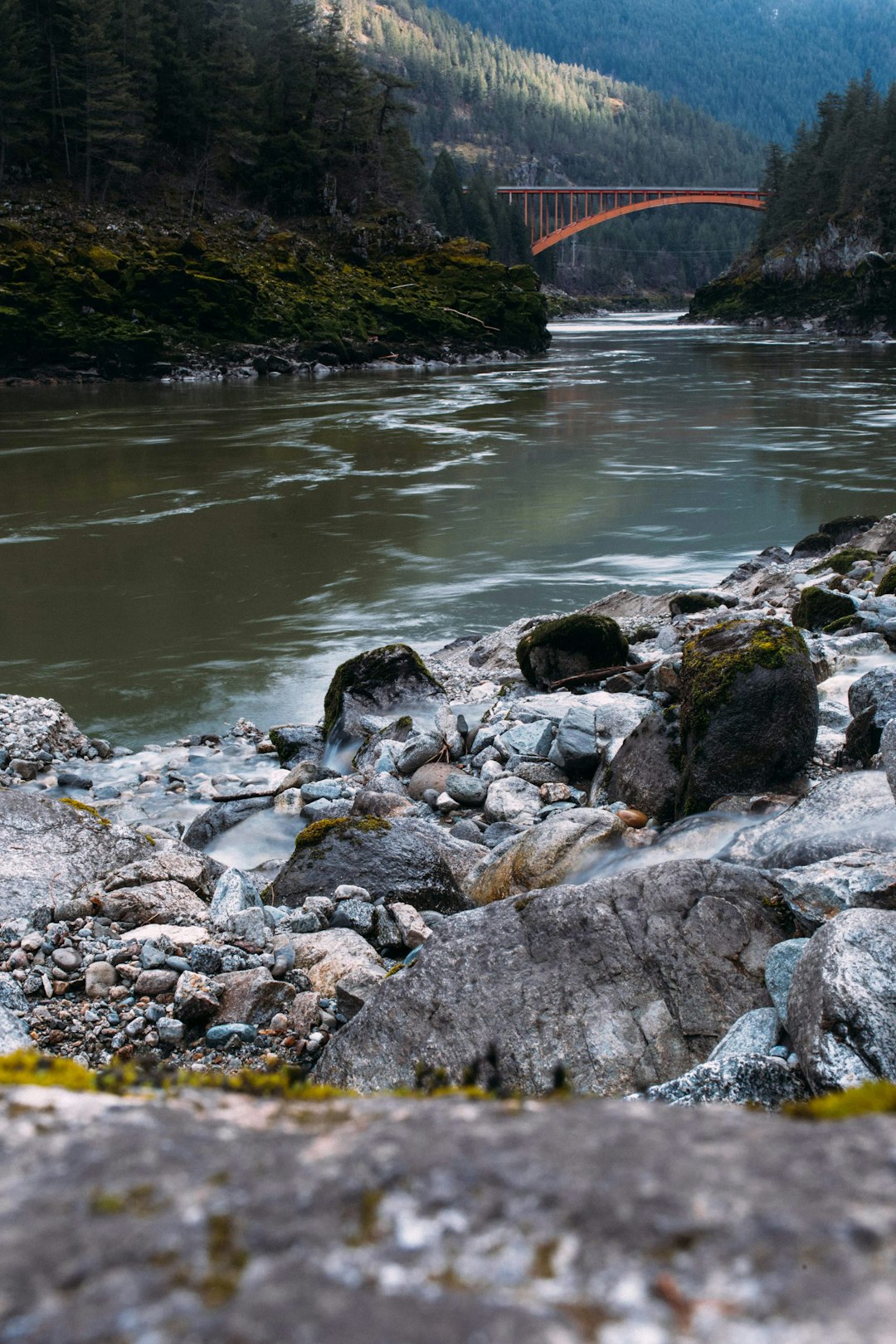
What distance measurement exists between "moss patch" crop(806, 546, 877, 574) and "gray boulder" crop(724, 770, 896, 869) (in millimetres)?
7450

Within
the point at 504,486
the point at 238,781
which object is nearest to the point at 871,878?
the point at 238,781

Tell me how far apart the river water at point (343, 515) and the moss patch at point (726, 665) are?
471 centimetres

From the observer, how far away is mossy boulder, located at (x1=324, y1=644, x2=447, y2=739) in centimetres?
812

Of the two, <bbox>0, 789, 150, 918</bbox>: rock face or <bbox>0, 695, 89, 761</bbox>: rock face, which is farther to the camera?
<bbox>0, 695, 89, 761</bbox>: rock face

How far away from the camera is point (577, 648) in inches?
315

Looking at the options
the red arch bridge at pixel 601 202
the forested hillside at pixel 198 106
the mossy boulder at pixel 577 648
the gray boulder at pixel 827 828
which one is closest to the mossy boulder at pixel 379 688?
the mossy boulder at pixel 577 648

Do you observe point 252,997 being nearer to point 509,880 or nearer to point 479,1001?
point 479,1001

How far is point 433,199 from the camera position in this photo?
308ft

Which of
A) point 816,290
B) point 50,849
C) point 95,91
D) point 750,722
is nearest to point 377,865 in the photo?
point 50,849

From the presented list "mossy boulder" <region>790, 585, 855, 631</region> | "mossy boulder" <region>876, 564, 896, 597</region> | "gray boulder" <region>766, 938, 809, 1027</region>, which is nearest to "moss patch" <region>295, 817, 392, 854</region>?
"gray boulder" <region>766, 938, 809, 1027</region>

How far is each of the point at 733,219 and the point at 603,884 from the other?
21438 centimetres

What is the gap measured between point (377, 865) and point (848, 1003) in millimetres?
2669

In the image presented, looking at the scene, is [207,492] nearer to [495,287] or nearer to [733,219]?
[495,287]

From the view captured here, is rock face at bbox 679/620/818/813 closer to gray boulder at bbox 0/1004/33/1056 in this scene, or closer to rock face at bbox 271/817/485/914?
rock face at bbox 271/817/485/914
